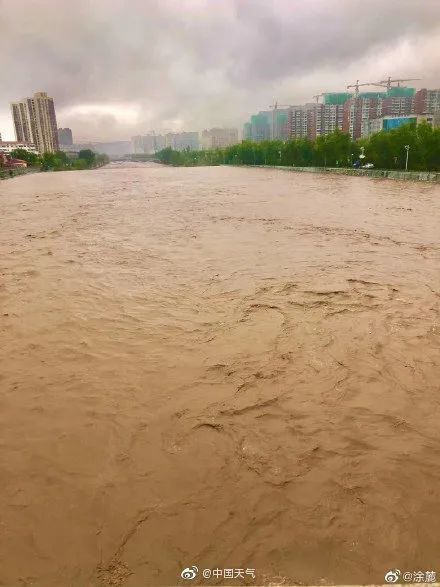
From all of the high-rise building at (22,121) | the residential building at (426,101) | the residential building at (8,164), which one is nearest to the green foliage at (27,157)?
the residential building at (8,164)

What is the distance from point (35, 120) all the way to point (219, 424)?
213m

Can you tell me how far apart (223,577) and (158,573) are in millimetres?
436

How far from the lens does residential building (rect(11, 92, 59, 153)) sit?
18400cm

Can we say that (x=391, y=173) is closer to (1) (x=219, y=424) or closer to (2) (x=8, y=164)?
(1) (x=219, y=424)

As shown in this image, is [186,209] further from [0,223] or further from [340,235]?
[340,235]

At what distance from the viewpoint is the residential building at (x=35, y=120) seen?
7244 inches

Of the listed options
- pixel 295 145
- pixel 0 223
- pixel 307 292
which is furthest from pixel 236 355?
pixel 295 145

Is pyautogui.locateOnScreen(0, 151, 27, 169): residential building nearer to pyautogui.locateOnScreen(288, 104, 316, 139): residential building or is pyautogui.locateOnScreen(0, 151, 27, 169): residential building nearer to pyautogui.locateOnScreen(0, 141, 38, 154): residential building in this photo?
pyautogui.locateOnScreen(0, 141, 38, 154): residential building

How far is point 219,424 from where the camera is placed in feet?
14.3

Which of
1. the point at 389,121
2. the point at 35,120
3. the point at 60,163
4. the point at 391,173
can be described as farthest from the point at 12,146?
the point at 391,173

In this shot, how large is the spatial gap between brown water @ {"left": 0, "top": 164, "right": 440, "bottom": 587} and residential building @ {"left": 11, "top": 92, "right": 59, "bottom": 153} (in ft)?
659

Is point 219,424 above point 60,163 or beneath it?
beneath

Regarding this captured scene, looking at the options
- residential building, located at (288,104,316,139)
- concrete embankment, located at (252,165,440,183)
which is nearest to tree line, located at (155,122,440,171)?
concrete embankment, located at (252,165,440,183)

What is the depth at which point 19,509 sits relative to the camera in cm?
330
